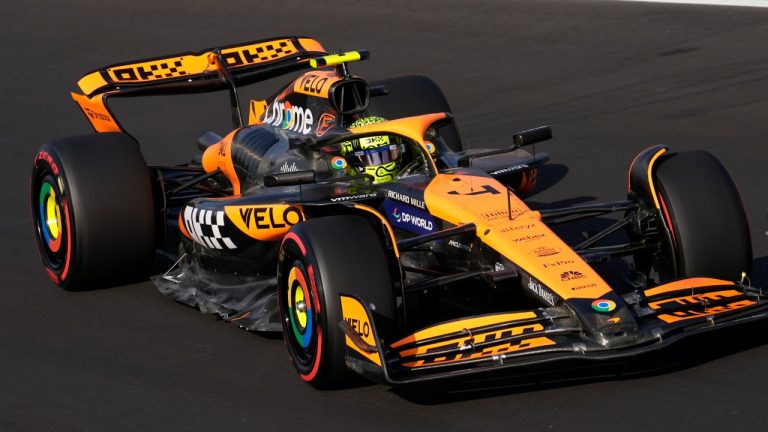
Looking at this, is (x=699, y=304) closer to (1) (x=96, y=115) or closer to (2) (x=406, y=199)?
(2) (x=406, y=199)

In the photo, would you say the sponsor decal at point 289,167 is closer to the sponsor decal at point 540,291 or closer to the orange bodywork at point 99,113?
the orange bodywork at point 99,113

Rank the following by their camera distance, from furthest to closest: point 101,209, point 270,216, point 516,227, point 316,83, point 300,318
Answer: point 316,83
point 101,209
point 270,216
point 516,227
point 300,318

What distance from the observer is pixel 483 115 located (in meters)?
15.2

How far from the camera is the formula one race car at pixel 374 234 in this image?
7559mm

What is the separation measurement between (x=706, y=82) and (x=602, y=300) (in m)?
8.63

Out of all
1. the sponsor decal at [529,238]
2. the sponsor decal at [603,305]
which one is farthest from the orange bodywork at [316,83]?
Result: the sponsor decal at [603,305]

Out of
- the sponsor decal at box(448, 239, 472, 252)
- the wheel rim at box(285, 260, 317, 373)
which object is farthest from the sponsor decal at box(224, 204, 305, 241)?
Result: the sponsor decal at box(448, 239, 472, 252)

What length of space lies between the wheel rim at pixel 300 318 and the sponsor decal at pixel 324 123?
6.66ft

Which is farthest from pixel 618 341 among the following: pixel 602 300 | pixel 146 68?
pixel 146 68

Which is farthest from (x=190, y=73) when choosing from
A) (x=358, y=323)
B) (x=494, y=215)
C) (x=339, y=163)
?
(x=358, y=323)

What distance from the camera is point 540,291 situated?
7.80 m

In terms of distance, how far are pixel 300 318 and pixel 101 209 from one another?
2.25 meters

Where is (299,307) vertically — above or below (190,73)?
below

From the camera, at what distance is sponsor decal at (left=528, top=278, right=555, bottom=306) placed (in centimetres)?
773
